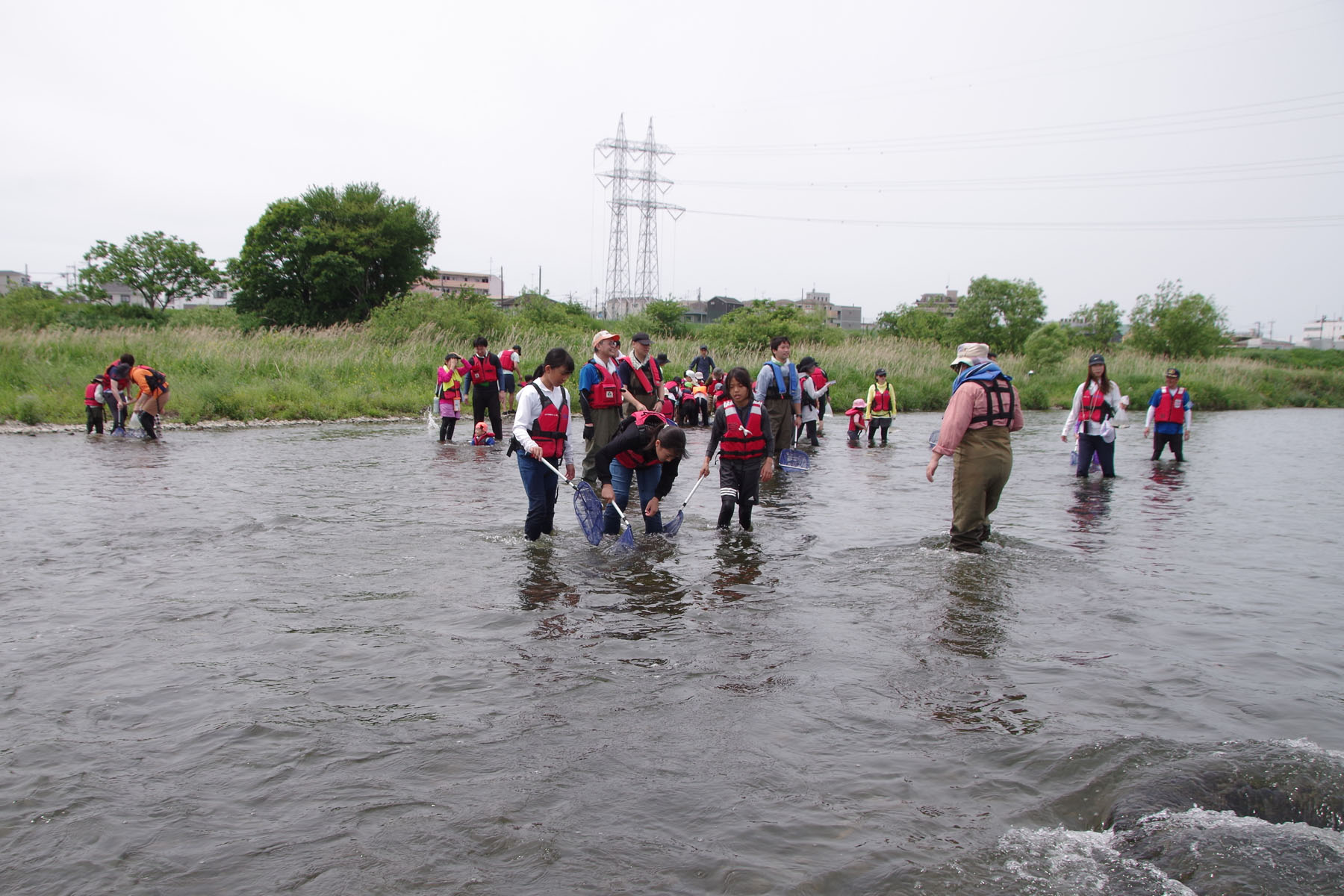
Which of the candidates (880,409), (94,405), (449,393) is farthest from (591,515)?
(94,405)

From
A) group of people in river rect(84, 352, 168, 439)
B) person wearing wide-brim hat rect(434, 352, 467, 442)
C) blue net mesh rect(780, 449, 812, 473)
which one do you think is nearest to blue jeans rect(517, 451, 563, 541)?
blue net mesh rect(780, 449, 812, 473)

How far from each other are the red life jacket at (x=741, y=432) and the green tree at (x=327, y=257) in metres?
40.7

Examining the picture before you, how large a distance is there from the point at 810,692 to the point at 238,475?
33.5 ft

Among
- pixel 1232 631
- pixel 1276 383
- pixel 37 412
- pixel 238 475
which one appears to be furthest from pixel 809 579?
pixel 1276 383

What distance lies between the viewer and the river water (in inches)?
129

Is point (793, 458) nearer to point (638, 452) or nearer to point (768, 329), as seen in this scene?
point (638, 452)

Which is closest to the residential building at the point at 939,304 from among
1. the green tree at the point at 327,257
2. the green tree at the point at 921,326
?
the green tree at the point at 921,326

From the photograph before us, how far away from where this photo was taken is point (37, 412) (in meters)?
18.2

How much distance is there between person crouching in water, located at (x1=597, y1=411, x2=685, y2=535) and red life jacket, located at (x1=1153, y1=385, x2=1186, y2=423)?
1101cm

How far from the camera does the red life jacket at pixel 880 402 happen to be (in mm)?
18484

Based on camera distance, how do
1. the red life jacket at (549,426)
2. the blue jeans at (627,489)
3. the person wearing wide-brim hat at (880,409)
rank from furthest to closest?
the person wearing wide-brim hat at (880,409), the blue jeans at (627,489), the red life jacket at (549,426)

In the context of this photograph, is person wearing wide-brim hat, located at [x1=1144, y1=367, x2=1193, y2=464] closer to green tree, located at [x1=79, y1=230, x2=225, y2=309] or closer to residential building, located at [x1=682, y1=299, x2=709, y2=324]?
green tree, located at [x1=79, y1=230, x2=225, y2=309]

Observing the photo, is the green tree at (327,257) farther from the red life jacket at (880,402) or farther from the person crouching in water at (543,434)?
the person crouching in water at (543,434)

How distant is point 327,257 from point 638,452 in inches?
1615
